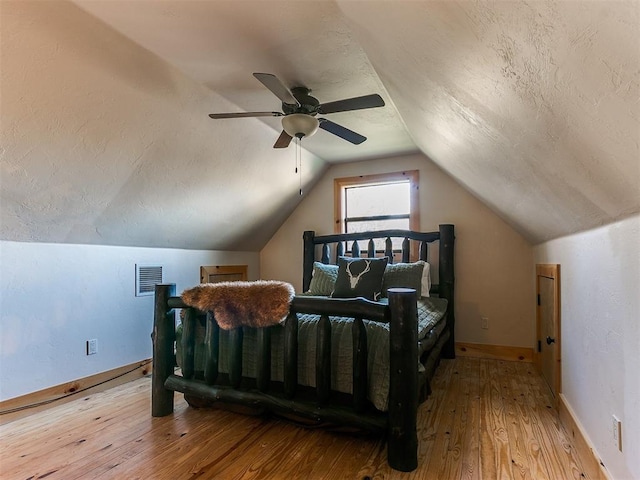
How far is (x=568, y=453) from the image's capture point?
5.76ft

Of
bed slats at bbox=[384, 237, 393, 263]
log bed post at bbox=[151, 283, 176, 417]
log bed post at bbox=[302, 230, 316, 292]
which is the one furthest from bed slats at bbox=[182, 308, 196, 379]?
bed slats at bbox=[384, 237, 393, 263]

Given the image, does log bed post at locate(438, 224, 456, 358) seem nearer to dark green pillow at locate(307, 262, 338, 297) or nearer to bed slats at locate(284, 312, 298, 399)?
dark green pillow at locate(307, 262, 338, 297)

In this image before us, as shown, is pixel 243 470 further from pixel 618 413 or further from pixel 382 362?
pixel 618 413

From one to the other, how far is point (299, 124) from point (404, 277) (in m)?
1.84

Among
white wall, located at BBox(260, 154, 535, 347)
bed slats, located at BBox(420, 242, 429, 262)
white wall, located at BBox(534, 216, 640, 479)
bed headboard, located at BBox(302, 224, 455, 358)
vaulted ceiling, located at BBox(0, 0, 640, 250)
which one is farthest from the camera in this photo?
bed slats, located at BBox(420, 242, 429, 262)

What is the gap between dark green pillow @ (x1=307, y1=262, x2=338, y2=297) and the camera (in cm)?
356

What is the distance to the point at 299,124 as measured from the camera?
2.21 metres

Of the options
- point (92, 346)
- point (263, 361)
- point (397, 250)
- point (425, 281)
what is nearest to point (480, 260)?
point (425, 281)

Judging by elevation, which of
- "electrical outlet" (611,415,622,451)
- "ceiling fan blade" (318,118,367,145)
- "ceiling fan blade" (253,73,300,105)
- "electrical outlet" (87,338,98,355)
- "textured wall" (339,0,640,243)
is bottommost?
"electrical outlet" (87,338,98,355)

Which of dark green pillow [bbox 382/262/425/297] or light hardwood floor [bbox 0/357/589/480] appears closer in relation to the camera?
light hardwood floor [bbox 0/357/589/480]

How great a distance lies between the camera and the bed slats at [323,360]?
1.88 meters

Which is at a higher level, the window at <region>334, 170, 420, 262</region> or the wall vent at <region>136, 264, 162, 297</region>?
the window at <region>334, 170, 420, 262</region>

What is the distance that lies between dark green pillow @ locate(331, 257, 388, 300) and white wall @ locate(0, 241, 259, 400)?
6.07 feet

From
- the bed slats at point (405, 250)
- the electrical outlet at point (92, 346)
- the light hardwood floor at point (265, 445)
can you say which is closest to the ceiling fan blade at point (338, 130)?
the bed slats at point (405, 250)
